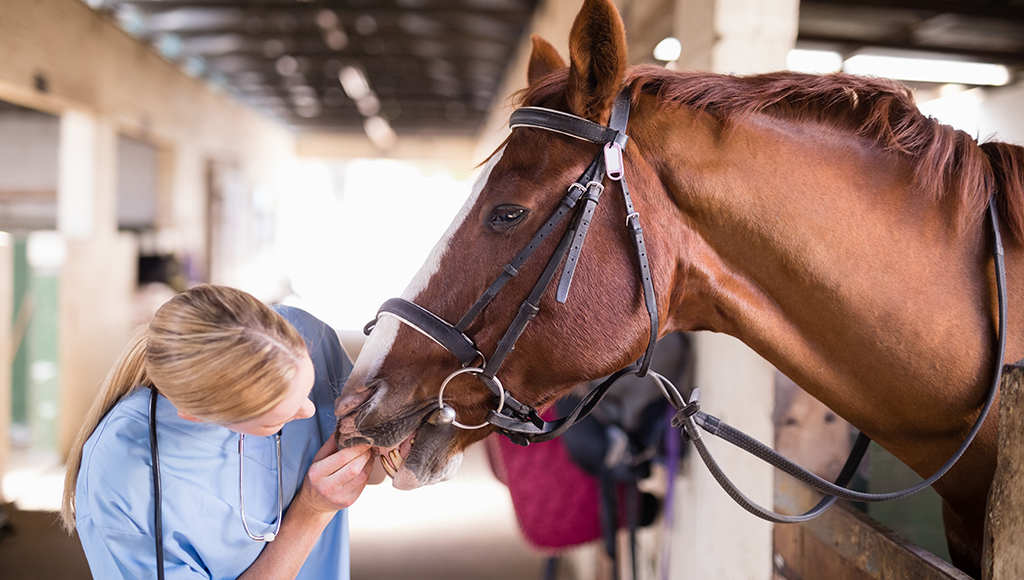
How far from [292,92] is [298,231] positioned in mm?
6328

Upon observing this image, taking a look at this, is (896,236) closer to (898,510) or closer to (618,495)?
(898,510)

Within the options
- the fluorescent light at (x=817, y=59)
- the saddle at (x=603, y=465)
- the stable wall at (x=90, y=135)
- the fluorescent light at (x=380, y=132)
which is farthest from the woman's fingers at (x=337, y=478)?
the fluorescent light at (x=380, y=132)

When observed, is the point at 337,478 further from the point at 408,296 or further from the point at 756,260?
the point at 756,260

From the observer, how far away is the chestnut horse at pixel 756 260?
96 centimetres

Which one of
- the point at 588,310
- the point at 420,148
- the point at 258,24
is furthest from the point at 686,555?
the point at 420,148

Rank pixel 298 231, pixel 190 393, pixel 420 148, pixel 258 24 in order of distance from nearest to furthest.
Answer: pixel 190 393 < pixel 258 24 < pixel 420 148 < pixel 298 231

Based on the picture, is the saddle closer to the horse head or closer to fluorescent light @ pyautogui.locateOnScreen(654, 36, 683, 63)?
the horse head

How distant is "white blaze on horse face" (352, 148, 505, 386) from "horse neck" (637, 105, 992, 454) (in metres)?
0.33

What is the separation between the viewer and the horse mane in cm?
96

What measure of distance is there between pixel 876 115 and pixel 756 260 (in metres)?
0.31

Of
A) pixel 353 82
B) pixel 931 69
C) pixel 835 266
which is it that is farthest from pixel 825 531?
pixel 353 82

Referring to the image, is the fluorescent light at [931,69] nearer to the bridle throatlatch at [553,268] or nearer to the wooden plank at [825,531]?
the wooden plank at [825,531]

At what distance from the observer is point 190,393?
88 cm

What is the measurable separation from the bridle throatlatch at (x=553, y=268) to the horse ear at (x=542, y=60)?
332 millimetres
